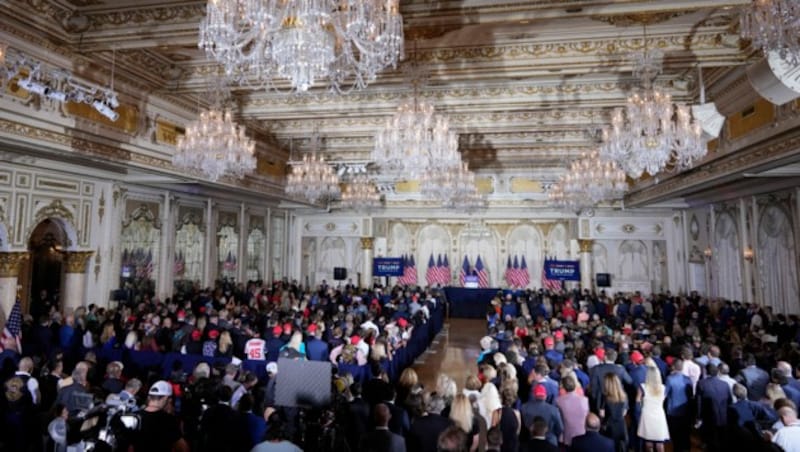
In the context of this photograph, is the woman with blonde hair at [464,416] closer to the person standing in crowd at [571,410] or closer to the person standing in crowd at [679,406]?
the person standing in crowd at [571,410]

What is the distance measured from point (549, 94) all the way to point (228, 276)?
1288 centimetres

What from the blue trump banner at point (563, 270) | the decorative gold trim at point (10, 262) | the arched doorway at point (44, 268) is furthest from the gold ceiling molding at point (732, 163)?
Answer: the arched doorway at point (44, 268)

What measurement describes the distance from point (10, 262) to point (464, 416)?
10.1m

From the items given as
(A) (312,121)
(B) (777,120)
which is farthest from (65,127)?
(B) (777,120)

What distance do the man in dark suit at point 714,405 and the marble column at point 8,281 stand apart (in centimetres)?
1223

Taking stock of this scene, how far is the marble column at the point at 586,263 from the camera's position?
19.7 meters

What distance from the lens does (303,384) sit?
13.1ft

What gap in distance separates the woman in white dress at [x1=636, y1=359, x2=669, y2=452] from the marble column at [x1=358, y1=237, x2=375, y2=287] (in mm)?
16842

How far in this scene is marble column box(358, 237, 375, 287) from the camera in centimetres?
2134

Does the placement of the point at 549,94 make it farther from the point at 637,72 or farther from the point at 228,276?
the point at 228,276

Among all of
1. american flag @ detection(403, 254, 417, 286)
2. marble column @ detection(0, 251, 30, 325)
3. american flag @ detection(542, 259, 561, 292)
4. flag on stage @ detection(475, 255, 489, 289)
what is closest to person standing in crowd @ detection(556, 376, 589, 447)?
marble column @ detection(0, 251, 30, 325)

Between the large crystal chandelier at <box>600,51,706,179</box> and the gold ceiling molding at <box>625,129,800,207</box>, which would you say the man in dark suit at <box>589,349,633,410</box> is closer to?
the large crystal chandelier at <box>600,51,706,179</box>

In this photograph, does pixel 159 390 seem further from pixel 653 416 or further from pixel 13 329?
pixel 13 329

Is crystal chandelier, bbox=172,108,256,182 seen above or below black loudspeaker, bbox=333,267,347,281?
above
